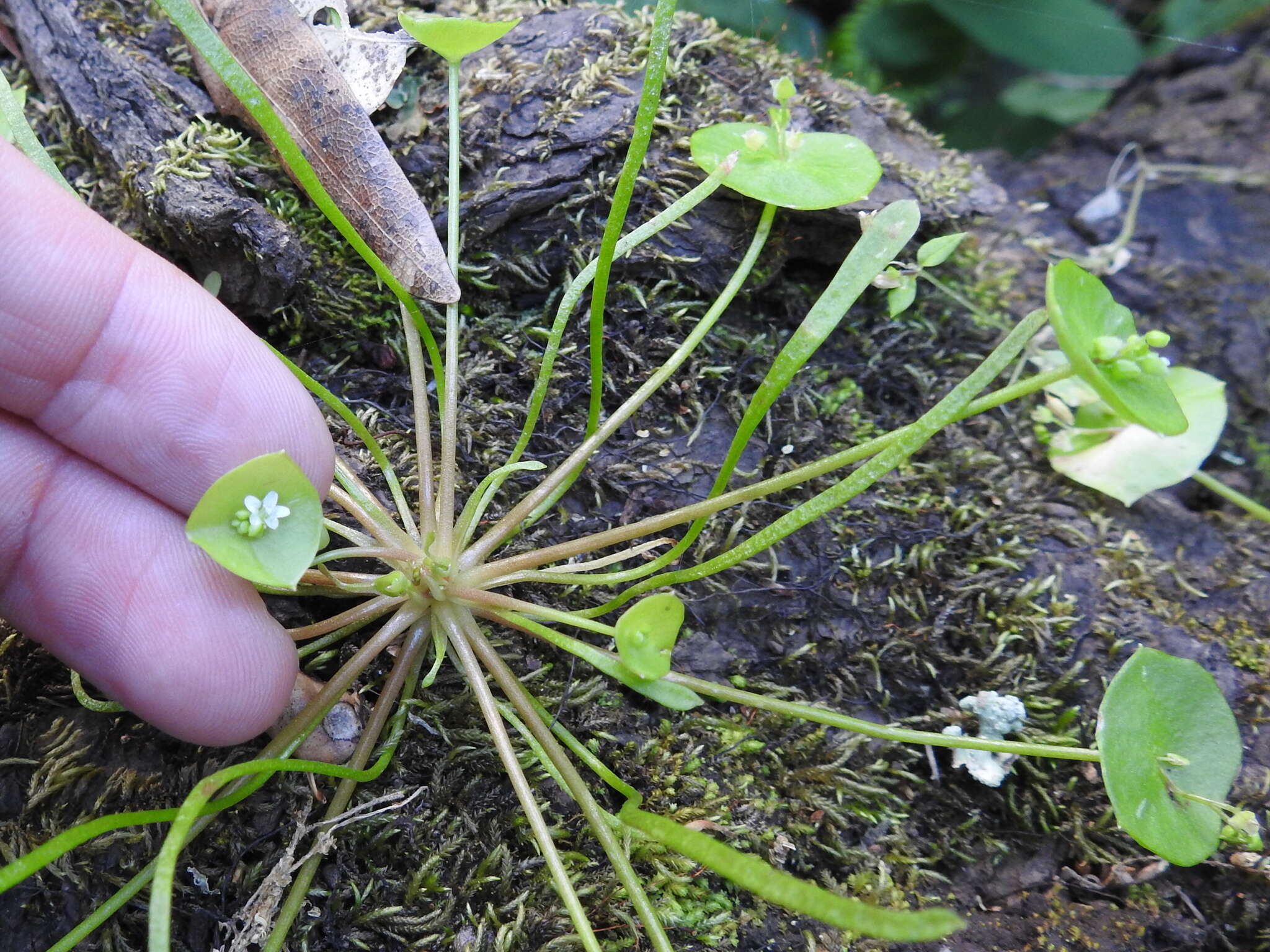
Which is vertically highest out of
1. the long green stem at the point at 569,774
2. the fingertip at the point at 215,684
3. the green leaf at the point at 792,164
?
the green leaf at the point at 792,164

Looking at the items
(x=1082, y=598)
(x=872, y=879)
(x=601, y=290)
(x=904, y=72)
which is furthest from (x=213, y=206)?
(x=904, y=72)

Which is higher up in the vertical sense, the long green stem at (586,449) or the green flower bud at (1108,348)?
the green flower bud at (1108,348)

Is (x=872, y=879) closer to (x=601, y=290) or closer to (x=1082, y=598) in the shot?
(x=1082, y=598)

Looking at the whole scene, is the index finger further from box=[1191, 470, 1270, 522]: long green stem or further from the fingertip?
box=[1191, 470, 1270, 522]: long green stem

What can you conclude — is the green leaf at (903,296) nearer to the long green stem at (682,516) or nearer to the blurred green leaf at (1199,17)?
the long green stem at (682,516)

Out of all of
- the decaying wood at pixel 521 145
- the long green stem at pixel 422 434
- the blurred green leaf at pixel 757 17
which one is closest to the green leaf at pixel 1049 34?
the blurred green leaf at pixel 757 17

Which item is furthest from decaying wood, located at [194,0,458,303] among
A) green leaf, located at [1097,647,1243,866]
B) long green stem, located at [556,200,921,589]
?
green leaf, located at [1097,647,1243,866]

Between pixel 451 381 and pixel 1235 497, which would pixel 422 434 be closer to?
pixel 451 381
